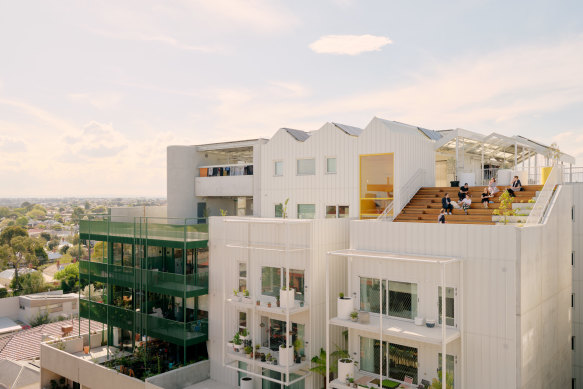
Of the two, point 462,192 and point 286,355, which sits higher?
point 462,192

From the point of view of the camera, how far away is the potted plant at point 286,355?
17.2 meters

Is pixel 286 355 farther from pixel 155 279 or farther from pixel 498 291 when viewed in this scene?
pixel 155 279

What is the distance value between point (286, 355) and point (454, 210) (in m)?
9.35

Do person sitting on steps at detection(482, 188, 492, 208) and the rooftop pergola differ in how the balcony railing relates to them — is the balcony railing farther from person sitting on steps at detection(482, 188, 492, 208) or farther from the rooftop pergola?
the rooftop pergola

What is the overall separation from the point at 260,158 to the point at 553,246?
16933mm

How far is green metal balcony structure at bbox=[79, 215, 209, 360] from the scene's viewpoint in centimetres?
2227

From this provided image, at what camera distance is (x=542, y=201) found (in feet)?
54.5

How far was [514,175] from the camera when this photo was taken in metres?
20.9

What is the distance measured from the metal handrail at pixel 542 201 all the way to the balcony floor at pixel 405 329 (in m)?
4.69

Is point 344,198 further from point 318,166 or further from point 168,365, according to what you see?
point 168,365

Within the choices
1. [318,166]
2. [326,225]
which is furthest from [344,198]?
[326,225]

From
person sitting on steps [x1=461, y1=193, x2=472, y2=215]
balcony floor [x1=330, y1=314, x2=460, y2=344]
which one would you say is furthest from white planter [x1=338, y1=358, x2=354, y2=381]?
person sitting on steps [x1=461, y1=193, x2=472, y2=215]

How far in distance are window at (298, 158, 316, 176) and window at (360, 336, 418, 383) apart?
10.4 meters

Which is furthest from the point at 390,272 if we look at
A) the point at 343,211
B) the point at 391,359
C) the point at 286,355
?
the point at 343,211
